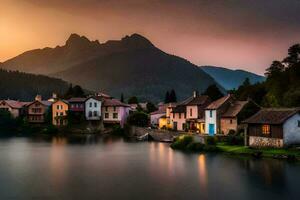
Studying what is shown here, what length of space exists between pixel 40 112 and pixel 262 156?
7799cm

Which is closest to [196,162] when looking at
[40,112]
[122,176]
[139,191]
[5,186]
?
[122,176]

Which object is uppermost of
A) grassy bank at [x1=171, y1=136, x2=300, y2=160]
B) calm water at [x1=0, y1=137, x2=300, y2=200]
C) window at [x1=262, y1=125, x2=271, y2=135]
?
window at [x1=262, y1=125, x2=271, y2=135]

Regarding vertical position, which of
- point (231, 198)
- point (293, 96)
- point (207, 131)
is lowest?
point (231, 198)

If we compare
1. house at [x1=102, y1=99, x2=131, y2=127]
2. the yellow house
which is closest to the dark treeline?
house at [x1=102, y1=99, x2=131, y2=127]

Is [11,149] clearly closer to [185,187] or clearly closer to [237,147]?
[237,147]

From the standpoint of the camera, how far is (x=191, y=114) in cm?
8031

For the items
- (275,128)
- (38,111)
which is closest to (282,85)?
(275,128)

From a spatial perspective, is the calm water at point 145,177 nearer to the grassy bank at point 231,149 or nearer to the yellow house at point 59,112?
the grassy bank at point 231,149

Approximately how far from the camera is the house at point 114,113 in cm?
10229

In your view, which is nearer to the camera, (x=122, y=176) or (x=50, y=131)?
(x=122, y=176)

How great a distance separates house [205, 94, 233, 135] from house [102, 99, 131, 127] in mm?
34292

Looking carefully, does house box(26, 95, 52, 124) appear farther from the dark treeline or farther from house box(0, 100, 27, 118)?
the dark treeline

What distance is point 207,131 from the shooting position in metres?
72.2

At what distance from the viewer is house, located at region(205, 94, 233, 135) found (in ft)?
228
